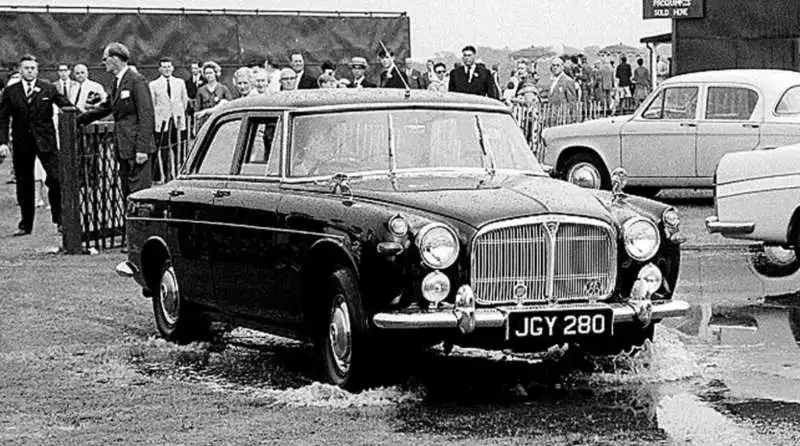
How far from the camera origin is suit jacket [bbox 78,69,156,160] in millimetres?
16312

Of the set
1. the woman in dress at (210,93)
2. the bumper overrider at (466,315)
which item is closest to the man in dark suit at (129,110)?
the woman in dress at (210,93)

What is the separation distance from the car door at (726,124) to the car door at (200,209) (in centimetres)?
1088

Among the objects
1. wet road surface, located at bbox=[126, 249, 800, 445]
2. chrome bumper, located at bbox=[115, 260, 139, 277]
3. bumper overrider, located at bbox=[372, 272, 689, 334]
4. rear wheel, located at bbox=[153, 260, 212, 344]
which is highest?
bumper overrider, located at bbox=[372, 272, 689, 334]

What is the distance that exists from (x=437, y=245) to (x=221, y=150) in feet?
8.58

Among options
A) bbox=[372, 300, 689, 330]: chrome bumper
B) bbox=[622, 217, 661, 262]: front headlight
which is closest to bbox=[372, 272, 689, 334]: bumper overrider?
bbox=[372, 300, 689, 330]: chrome bumper

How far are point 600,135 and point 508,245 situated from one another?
13674mm

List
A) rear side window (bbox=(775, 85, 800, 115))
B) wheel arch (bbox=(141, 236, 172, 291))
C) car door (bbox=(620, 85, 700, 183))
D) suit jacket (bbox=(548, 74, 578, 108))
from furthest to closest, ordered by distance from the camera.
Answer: suit jacket (bbox=(548, 74, 578, 108)), car door (bbox=(620, 85, 700, 183)), rear side window (bbox=(775, 85, 800, 115)), wheel arch (bbox=(141, 236, 172, 291))

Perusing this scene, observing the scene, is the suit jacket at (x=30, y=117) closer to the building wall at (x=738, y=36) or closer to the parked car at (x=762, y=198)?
the parked car at (x=762, y=198)

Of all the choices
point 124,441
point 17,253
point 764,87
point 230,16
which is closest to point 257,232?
point 124,441

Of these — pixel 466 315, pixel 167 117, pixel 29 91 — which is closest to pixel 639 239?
pixel 466 315

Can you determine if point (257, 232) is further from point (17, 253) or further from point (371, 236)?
point (17, 253)

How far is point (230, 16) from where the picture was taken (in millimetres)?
42969

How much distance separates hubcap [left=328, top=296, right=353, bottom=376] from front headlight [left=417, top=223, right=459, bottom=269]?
23.1 inches

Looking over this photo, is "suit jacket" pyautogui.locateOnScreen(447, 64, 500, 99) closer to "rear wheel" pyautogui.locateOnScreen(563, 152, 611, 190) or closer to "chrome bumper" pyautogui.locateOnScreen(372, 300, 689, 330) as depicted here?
"rear wheel" pyautogui.locateOnScreen(563, 152, 611, 190)
